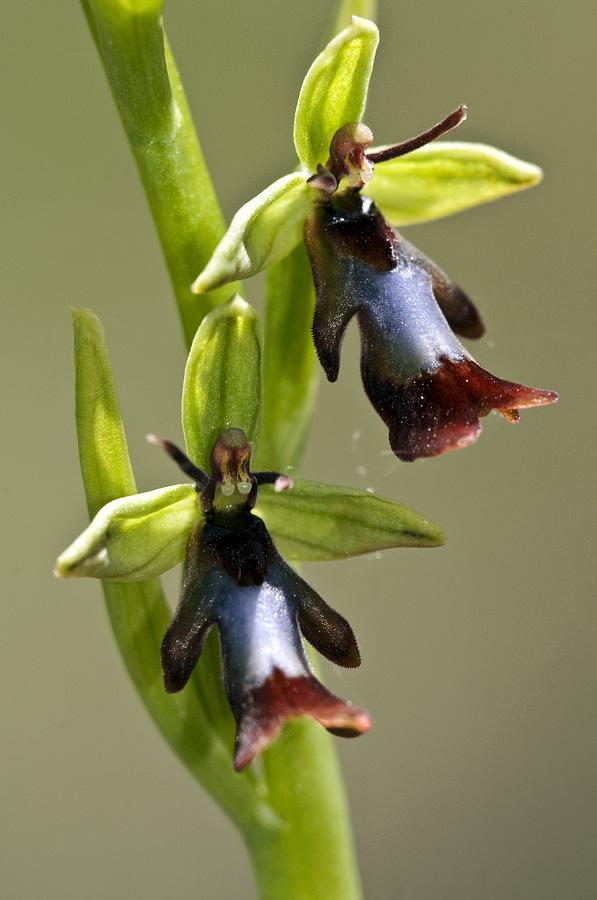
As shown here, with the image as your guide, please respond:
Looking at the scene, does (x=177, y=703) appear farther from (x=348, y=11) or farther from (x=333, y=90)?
(x=348, y=11)

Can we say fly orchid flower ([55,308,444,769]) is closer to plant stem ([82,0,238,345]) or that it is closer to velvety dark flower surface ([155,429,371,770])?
velvety dark flower surface ([155,429,371,770])

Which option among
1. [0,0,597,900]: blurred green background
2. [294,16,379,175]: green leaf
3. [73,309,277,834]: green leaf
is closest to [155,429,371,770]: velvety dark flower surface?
[73,309,277,834]: green leaf

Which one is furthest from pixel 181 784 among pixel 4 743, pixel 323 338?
pixel 323 338

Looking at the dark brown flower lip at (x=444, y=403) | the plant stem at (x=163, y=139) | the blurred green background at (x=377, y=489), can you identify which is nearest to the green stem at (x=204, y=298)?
the plant stem at (x=163, y=139)

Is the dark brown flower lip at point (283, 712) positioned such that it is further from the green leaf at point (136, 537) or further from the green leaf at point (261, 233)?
the green leaf at point (261, 233)

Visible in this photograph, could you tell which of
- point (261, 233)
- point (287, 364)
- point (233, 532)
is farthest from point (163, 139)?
point (233, 532)

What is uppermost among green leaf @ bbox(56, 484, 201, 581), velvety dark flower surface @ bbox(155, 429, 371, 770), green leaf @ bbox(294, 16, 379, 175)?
green leaf @ bbox(294, 16, 379, 175)
